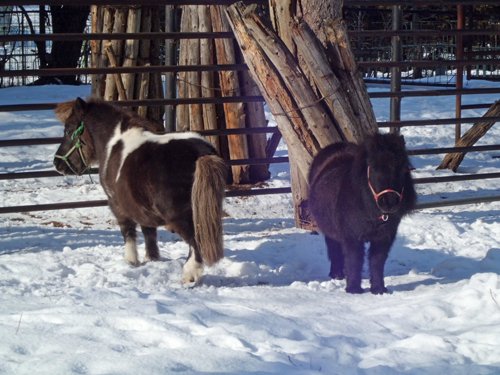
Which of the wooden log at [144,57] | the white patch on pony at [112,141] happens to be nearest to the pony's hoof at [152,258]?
the white patch on pony at [112,141]

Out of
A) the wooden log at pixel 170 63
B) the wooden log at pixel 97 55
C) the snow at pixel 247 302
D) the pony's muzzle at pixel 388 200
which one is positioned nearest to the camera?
the snow at pixel 247 302

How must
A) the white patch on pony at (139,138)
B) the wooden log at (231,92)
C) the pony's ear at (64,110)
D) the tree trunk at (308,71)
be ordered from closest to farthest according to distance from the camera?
1. the white patch on pony at (139,138)
2. the pony's ear at (64,110)
3. the tree trunk at (308,71)
4. the wooden log at (231,92)

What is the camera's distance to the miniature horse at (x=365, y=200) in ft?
16.3

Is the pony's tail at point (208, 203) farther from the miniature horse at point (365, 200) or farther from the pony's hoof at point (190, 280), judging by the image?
the miniature horse at point (365, 200)

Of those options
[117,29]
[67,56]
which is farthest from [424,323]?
[67,56]

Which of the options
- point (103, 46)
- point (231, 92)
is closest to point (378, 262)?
point (231, 92)

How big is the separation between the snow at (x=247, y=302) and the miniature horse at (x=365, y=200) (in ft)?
0.88

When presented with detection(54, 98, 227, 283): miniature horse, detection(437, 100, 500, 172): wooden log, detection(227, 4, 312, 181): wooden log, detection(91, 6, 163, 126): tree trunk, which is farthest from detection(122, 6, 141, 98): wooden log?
detection(437, 100, 500, 172): wooden log

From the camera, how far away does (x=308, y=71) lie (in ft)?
21.2

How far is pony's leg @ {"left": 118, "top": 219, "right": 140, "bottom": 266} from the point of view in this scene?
19.9 feet

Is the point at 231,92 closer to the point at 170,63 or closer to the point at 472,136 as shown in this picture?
the point at 170,63

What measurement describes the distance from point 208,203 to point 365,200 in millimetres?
1060

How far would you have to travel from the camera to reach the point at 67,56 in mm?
19688

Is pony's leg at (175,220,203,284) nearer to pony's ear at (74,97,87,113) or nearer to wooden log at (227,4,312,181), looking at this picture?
pony's ear at (74,97,87,113)
